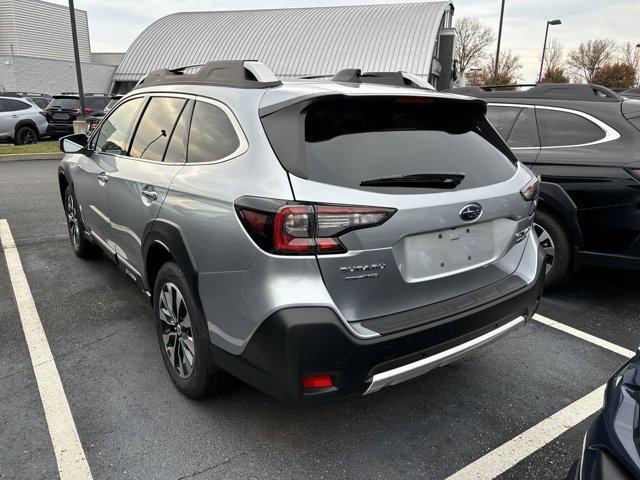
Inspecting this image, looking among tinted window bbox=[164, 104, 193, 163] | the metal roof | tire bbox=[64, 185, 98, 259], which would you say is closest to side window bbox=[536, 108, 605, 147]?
tinted window bbox=[164, 104, 193, 163]

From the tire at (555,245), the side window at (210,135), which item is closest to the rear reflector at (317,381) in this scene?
the side window at (210,135)

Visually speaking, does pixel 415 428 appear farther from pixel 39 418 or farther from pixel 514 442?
pixel 39 418

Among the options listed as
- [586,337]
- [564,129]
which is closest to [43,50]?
[564,129]

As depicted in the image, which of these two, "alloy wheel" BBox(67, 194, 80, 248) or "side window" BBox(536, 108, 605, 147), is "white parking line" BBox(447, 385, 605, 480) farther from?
"alloy wheel" BBox(67, 194, 80, 248)

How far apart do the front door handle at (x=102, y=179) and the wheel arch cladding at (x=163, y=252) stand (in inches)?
37.4

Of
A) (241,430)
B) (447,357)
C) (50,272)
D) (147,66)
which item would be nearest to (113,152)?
(50,272)

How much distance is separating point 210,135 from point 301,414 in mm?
1582

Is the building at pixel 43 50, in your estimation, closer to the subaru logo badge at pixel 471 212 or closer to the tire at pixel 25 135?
the tire at pixel 25 135

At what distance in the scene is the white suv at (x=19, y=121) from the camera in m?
15.7

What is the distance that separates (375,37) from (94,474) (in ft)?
124

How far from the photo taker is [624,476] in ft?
4.28

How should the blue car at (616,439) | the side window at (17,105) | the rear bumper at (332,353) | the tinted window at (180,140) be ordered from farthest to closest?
the side window at (17,105) → the tinted window at (180,140) → the rear bumper at (332,353) → the blue car at (616,439)

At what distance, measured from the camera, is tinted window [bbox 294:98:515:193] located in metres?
2.14

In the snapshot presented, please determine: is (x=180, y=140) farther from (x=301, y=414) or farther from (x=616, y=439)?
(x=616, y=439)
